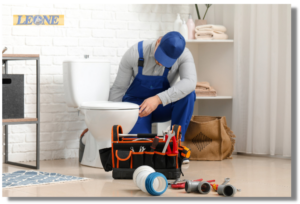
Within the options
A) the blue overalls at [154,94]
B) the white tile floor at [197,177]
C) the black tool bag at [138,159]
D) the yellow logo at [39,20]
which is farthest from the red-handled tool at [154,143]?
the yellow logo at [39,20]

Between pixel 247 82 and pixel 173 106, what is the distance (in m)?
0.83

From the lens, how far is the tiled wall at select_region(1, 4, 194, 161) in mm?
3045

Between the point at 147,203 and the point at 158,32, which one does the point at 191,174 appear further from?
the point at 158,32

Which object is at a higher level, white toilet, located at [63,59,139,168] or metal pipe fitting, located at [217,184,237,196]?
white toilet, located at [63,59,139,168]

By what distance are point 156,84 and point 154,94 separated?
9cm

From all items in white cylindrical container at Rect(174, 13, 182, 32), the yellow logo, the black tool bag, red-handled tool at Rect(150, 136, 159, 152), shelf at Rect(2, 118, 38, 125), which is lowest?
the black tool bag

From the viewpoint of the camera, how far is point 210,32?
345cm

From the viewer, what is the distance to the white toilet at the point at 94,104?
2.55 meters

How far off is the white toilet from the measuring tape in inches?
25.5

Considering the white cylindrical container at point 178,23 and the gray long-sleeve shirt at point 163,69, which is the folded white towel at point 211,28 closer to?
the white cylindrical container at point 178,23

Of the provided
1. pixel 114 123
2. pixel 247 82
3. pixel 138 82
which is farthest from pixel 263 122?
pixel 114 123

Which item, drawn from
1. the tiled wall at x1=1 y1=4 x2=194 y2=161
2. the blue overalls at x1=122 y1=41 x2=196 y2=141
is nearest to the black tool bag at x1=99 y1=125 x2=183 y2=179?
the blue overalls at x1=122 y1=41 x2=196 y2=141

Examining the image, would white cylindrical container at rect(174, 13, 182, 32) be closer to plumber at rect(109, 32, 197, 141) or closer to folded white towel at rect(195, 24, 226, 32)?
folded white towel at rect(195, 24, 226, 32)

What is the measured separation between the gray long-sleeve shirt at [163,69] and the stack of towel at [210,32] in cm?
74
